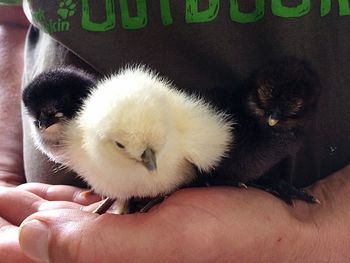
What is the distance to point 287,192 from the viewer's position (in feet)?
2.99

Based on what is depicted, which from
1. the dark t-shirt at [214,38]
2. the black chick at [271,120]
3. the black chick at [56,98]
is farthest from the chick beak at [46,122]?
the black chick at [271,120]

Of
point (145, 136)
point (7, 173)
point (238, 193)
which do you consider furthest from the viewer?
point (7, 173)

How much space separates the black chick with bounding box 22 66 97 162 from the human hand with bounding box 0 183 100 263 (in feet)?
0.43

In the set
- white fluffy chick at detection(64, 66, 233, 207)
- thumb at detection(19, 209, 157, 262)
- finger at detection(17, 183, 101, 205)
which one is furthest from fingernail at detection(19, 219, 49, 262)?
finger at detection(17, 183, 101, 205)

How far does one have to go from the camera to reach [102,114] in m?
0.75

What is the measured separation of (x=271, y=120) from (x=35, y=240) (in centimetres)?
46

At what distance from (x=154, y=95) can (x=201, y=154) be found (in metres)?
0.13

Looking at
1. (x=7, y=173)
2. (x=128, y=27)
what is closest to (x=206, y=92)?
(x=128, y=27)

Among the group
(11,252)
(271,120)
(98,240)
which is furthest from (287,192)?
(11,252)

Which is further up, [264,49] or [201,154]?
[264,49]

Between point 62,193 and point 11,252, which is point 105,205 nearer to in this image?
point 62,193

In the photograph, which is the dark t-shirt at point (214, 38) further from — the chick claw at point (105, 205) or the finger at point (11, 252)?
the finger at point (11, 252)

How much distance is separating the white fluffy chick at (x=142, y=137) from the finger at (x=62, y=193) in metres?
0.13

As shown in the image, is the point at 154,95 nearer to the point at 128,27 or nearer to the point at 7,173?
the point at 128,27
